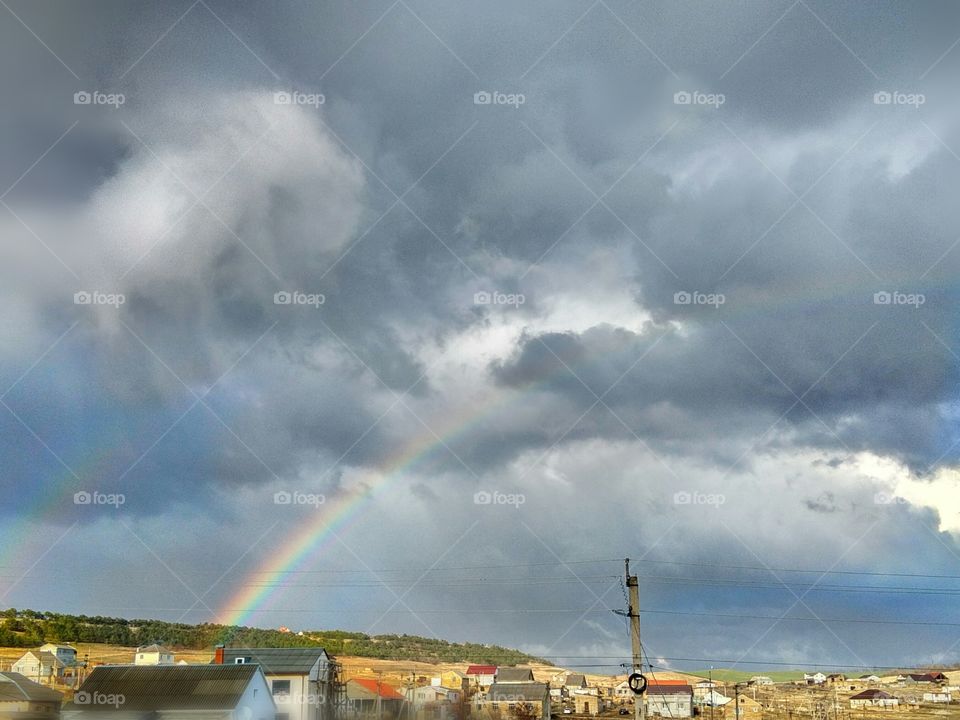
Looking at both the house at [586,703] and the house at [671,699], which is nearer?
the house at [586,703]

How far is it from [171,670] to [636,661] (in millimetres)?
32018

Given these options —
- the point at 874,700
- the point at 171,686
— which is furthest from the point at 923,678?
the point at 171,686

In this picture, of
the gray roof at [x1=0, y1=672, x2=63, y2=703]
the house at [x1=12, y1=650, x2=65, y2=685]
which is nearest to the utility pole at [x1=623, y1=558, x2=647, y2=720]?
the gray roof at [x1=0, y1=672, x2=63, y2=703]

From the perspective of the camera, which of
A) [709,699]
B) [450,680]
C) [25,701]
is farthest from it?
[709,699]

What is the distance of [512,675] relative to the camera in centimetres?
11994

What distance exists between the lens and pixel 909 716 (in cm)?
9550

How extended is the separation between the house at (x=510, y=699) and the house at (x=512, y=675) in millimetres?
4781

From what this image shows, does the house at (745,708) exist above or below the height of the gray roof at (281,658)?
below

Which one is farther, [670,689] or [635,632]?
[670,689]

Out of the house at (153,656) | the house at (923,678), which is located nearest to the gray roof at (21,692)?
the house at (153,656)

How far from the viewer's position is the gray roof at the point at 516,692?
99.6 metres

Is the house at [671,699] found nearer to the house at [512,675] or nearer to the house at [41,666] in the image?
the house at [512,675]

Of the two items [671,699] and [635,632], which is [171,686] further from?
[671,699]

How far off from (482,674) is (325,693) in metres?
64.3
